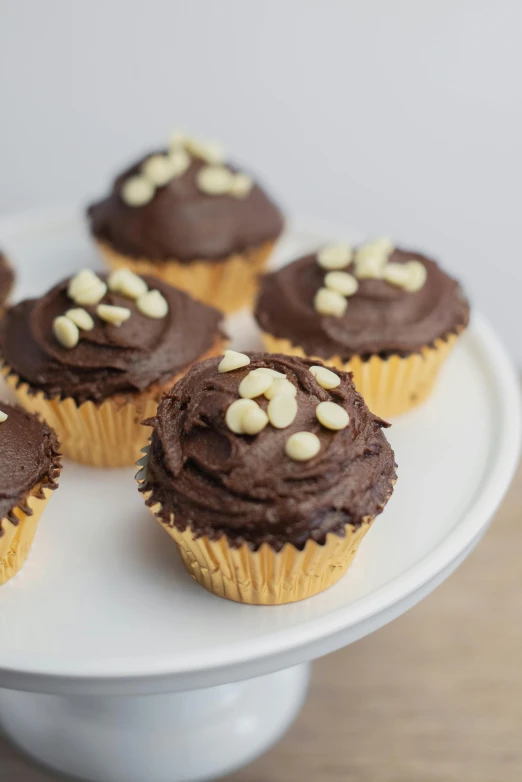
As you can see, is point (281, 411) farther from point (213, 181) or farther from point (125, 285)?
point (213, 181)

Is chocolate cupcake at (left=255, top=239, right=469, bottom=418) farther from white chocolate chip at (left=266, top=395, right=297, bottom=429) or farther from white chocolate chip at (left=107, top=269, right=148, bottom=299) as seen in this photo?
white chocolate chip at (left=266, top=395, right=297, bottom=429)

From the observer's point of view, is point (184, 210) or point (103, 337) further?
point (184, 210)

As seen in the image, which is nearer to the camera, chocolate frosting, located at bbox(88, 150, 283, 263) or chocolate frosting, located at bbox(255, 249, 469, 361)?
chocolate frosting, located at bbox(255, 249, 469, 361)

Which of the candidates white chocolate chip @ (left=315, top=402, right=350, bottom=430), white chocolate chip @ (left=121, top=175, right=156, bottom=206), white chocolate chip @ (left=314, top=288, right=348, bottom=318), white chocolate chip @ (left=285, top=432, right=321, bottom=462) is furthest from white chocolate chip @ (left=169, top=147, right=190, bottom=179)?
white chocolate chip @ (left=285, top=432, right=321, bottom=462)

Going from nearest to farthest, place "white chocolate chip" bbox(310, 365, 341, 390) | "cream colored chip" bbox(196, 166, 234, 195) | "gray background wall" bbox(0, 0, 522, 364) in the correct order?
"white chocolate chip" bbox(310, 365, 341, 390), "cream colored chip" bbox(196, 166, 234, 195), "gray background wall" bbox(0, 0, 522, 364)

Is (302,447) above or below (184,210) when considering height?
above

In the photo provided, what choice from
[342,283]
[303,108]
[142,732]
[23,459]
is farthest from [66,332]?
[303,108]

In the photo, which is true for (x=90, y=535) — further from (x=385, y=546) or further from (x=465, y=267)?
(x=465, y=267)

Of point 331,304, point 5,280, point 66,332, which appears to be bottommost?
point 5,280
